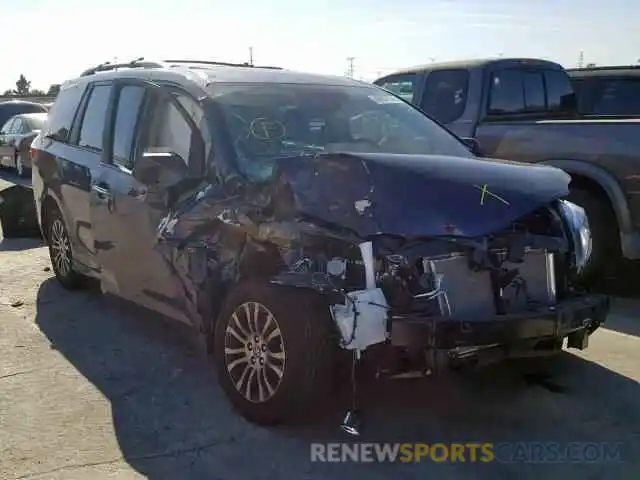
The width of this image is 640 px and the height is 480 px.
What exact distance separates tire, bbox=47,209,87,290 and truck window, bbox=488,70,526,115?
4188mm

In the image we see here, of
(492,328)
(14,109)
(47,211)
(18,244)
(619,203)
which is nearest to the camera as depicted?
(492,328)

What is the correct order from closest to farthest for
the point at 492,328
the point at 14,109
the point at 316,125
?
the point at 492,328 → the point at 316,125 → the point at 14,109

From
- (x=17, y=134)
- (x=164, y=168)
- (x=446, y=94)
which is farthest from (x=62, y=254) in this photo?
(x=17, y=134)

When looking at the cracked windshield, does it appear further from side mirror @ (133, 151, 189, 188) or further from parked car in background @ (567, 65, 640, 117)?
parked car in background @ (567, 65, 640, 117)

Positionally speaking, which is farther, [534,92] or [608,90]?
[608,90]

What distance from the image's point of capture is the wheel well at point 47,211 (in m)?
6.70

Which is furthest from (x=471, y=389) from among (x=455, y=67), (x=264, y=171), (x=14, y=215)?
(x=14, y=215)

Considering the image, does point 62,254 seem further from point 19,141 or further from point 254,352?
point 19,141

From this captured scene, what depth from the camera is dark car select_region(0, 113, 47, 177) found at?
51.5 ft

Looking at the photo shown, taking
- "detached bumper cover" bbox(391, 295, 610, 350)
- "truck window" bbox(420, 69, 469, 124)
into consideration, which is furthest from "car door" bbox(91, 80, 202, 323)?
"truck window" bbox(420, 69, 469, 124)

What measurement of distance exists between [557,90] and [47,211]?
210 inches

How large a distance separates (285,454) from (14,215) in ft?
22.4

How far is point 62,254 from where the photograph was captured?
671 cm

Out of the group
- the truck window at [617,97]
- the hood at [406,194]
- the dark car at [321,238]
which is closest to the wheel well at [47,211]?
the dark car at [321,238]
